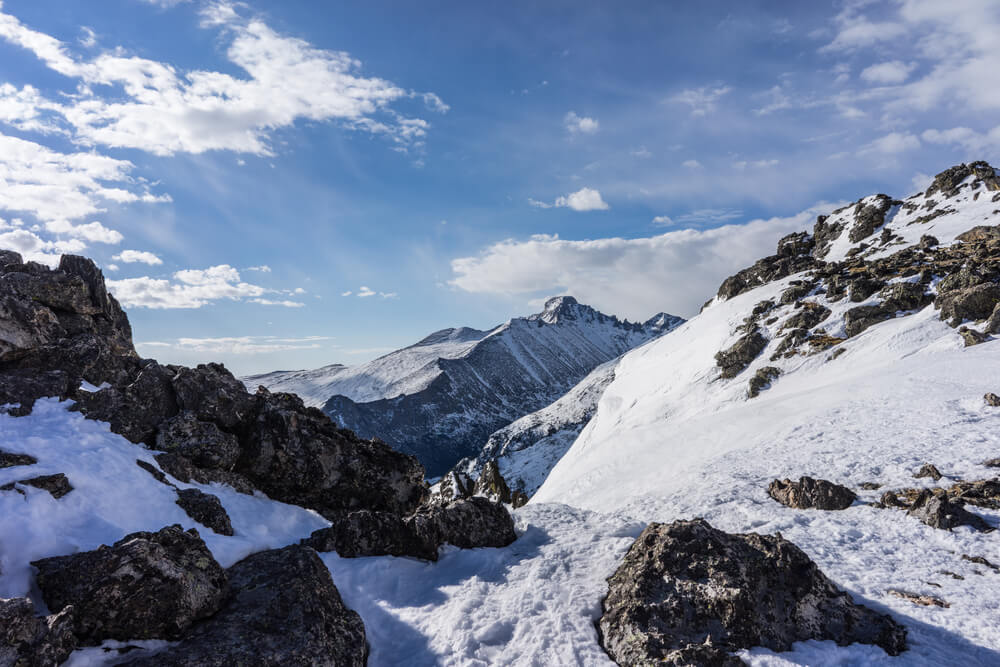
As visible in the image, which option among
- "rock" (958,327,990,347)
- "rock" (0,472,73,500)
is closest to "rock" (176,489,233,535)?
"rock" (0,472,73,500)

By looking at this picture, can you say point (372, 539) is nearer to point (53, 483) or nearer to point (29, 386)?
point (53, 483)

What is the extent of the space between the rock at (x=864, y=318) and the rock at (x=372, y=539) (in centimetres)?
5185

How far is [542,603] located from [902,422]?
25.5 metres

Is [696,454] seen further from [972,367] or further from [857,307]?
[857,307]

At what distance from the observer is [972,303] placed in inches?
1606

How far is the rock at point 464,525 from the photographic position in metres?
19.0

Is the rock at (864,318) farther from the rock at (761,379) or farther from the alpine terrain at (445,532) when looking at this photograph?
the alpine terrain at (445,532)

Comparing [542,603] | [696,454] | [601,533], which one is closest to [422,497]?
[601,533]

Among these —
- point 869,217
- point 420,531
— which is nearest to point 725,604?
point 420,531

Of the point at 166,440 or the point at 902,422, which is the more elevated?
the point at 166,440

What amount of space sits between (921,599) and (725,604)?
6.49 meters

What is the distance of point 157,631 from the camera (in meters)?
10.7

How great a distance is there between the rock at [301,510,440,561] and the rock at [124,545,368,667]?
3343 millimetres

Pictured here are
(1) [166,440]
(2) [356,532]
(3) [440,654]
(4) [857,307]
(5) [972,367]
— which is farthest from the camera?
(4) [857,307]
